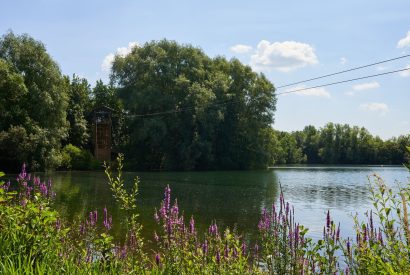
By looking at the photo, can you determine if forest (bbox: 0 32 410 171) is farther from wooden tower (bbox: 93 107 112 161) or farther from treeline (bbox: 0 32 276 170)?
wooden tower (bbox: 93 107 112 161)

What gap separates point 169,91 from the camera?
57469 millimetres

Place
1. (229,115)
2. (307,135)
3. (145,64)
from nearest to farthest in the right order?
1. (145,64)
2. (229,115)
3. (307,135)

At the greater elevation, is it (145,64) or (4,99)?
(145,64)

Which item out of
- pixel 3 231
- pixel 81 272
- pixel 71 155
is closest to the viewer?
pixel 81 272

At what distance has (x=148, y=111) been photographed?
5591cm

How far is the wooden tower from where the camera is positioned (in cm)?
5781

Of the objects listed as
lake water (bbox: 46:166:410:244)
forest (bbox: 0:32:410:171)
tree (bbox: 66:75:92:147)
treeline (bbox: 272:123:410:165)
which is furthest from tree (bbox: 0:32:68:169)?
treeline (bbox: 272:123:410:165)

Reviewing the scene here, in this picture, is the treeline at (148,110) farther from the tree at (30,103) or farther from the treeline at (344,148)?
the treeline at (344,148)

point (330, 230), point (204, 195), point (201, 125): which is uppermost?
point (201, 125)

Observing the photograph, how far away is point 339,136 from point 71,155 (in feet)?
305

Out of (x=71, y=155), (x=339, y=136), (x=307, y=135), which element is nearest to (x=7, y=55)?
(x=71, y=155)

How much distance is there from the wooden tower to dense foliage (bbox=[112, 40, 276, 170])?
2.97 m

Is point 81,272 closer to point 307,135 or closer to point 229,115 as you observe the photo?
point 229,115

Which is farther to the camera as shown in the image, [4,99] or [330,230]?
[4,99]
